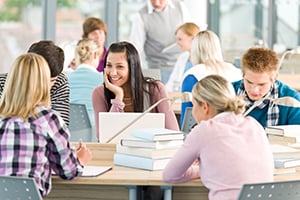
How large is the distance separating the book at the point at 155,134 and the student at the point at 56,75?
89cm

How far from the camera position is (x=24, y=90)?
131 inches

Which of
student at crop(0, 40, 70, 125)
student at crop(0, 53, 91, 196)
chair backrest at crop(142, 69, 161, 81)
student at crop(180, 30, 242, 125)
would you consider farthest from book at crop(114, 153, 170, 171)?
chair backrest at crop(142, 69, 161, 81)

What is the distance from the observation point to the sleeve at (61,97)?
15.7ft

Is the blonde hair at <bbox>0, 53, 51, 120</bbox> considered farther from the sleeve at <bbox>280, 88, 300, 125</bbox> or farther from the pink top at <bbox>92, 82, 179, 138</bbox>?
the sleeve at <bbox>280, 88, 300, 125</bbox>

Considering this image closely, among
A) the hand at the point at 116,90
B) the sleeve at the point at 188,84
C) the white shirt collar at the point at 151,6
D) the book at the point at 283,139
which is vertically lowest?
the book at the point at 283,139

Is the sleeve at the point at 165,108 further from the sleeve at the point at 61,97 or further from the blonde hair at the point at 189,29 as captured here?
the blonde hair at the point at 189,29

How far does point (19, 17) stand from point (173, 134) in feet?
22.1

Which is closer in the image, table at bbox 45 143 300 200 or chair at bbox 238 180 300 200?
chair at bbox 238 180 300 200

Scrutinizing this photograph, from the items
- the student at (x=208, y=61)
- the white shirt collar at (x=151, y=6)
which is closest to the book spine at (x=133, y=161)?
the student at (x=208, y=61)

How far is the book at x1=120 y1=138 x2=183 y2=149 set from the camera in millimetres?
3574

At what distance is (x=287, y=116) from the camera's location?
4480mm

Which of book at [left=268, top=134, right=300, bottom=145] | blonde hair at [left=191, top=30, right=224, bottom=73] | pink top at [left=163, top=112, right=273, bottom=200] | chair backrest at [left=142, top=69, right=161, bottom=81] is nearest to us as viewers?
pink top at [left=163, top=112, right=273, bottom=200]

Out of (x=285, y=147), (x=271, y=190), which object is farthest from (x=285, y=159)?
(x=271, y=190)

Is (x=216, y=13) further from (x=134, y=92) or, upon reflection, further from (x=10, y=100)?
(x=10, y=100)
